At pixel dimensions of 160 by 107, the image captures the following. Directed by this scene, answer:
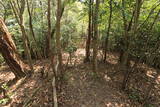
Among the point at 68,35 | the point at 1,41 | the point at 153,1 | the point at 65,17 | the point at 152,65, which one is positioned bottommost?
the point at 152,65

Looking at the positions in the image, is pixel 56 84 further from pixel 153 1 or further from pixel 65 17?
pixel 65 17

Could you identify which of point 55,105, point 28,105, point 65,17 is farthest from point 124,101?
point 65,17

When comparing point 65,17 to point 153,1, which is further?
point 65,17

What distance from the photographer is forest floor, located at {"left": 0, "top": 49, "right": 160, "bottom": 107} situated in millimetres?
4484

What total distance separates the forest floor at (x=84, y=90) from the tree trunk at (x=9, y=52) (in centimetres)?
55

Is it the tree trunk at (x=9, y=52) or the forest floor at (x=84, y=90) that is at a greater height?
the tree trunk at (x=9, y=52)

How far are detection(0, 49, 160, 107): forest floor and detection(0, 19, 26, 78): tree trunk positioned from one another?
1.81ft

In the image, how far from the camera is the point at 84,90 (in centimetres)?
525

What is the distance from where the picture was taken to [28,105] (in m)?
4.09

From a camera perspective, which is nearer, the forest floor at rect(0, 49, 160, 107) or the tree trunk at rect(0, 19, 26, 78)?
the forest floor at rect(0, 49, 160, 107)

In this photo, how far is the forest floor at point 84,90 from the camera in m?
4.48

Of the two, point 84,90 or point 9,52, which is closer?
point 9,52

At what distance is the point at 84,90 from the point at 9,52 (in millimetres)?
3905

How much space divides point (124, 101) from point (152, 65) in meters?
5.70
